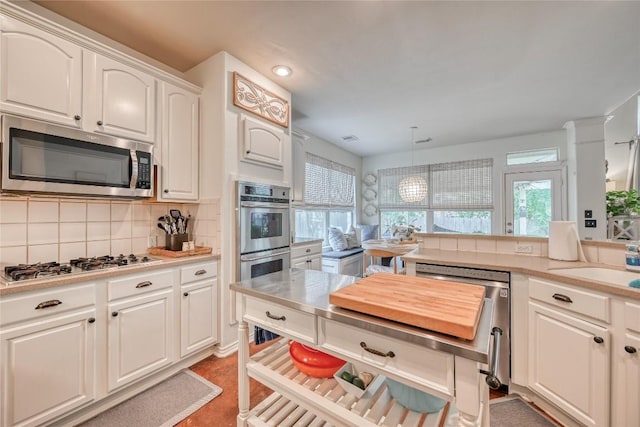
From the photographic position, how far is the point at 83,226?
1.87 meters

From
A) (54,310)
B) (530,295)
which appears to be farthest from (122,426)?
(530,295)

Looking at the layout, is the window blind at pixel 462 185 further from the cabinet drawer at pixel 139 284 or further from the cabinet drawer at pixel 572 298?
the cabinet drawer at pixel 139 284

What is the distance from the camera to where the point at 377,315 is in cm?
85

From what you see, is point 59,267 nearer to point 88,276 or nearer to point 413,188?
point 88,276

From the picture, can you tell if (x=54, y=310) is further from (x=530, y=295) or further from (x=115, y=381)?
(x=530, y=295)

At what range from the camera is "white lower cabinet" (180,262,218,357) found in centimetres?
196

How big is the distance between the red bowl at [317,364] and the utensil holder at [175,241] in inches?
59.8

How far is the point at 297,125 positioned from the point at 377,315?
366cm

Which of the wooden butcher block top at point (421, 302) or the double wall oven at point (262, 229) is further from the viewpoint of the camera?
the double wall oven at point (262, 229)

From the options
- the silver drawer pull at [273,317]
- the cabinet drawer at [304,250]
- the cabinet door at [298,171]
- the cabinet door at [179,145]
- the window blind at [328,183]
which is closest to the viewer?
the silver drawer pull at [273,317]

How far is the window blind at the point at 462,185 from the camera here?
15.8 feet

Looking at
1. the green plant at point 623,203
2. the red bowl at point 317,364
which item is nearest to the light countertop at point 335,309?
the red bowl at point 317,364

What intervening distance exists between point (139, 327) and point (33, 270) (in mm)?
655

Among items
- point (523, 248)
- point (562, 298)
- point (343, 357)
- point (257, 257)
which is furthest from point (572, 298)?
point (257, 257)
